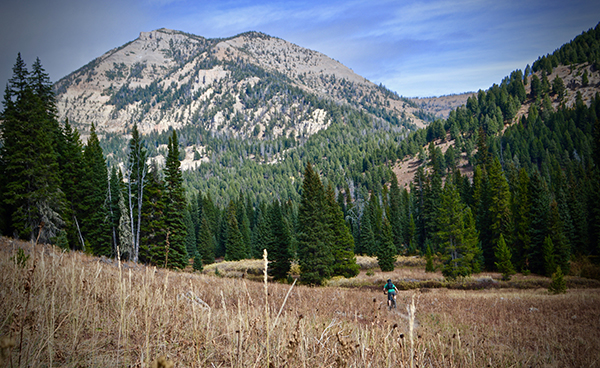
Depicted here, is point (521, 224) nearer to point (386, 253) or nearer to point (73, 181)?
point (386, 253)

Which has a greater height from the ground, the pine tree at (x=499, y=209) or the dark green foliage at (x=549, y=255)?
the pine tree at (x=499, y=209)

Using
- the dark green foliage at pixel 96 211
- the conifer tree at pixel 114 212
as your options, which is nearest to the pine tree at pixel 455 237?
the conifer tree at pixel 114 212

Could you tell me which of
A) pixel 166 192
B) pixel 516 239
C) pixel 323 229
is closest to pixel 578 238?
pixel 516 239

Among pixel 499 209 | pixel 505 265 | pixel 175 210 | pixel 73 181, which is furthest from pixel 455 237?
pixel 73 181

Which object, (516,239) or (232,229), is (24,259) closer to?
(516,239)

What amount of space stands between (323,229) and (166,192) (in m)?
16.2

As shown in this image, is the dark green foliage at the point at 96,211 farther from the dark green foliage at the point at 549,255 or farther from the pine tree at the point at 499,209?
the pine tree at the point at 499,209

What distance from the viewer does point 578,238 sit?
4334cm

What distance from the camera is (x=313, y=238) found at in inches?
1253

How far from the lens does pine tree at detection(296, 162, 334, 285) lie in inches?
1232

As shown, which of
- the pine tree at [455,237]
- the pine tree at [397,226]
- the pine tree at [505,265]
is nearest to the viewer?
the pine tree at [505,265]

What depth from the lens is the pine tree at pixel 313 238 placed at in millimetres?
31294

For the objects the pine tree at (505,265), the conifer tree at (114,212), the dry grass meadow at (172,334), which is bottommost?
the pine tree at (505,265)

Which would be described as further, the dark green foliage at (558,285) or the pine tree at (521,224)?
the pine tree at (521,224)
